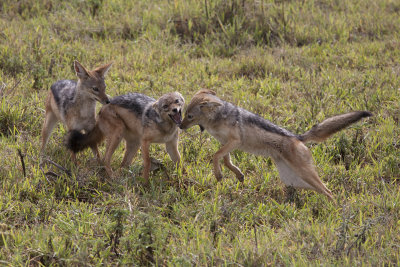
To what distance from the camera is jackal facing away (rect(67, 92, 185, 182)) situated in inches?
268

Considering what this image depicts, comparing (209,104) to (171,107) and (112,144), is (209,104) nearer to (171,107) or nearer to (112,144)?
(171,107)

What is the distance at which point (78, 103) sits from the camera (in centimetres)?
722

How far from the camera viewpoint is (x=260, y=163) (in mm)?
7270

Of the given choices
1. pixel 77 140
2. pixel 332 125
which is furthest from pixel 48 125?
pixel 332 125

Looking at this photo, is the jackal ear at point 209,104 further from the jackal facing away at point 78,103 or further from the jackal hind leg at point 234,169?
the jackal facing away at point 78,103

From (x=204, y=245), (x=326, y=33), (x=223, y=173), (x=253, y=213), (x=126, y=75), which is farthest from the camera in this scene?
(x=326, y=33)

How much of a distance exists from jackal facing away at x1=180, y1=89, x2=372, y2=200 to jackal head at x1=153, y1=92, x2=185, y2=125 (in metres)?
0.19

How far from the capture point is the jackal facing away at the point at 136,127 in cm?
680

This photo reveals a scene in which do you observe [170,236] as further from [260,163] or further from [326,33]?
[326,33]

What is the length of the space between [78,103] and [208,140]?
1.92 meters

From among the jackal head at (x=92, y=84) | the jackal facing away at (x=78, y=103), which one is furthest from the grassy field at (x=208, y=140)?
the jackal head at (x=92, y=84)

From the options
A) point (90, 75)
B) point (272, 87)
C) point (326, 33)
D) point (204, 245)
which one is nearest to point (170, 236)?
point (204, 245)

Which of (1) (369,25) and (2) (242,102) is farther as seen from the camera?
(1) (369,25)

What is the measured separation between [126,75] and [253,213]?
174 inches
